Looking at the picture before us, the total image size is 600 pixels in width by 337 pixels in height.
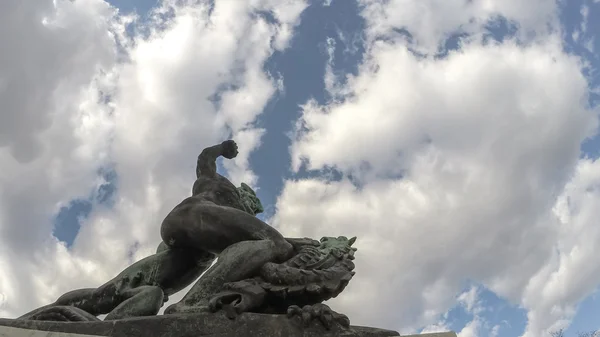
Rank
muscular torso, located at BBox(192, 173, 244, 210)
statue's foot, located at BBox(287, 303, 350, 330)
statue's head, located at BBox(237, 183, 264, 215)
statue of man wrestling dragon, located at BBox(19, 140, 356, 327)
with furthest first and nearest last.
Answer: statue's head, located at BBox(237, 183, 264, 215), muscular torso, located at BBox(192, 173, 244, 210), statue of man wrestling dragon, located at BBox(19, 140, 356, 327), statue's foot, located at BBox(287, 303, 350, 330)

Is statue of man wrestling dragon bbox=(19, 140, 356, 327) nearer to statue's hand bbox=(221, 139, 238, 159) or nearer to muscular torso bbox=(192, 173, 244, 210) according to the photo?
muscular torso bbox=(192, 173, 244, 210)

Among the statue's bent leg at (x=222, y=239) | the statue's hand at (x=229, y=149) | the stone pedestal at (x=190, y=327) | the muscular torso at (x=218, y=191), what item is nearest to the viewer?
the stone pedestal at (x=190, y=327)

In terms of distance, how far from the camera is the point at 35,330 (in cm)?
471

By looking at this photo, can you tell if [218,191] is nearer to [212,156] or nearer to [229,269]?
[212,156]

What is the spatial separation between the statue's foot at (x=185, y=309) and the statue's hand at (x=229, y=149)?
287cm

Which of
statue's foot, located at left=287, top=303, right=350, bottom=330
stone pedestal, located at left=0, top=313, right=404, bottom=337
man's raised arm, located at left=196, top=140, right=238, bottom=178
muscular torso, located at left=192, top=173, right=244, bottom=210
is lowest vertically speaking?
stone pedestal, located at left=0, top=313, right=404, bottom=337

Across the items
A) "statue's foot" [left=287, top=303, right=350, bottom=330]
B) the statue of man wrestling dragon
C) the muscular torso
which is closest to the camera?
"statue's foot" [left=287, top=303, right=350, bottom=330]

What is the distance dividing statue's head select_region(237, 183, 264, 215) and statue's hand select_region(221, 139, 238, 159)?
0.45m

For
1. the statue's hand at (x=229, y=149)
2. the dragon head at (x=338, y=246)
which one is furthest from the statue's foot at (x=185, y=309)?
the statue's hand at (x=229, y=149)

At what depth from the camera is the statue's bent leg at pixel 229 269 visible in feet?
18.4

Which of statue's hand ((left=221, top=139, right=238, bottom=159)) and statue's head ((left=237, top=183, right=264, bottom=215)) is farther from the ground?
statue's hand ((left=221, top=139, right=238, bottom=159))

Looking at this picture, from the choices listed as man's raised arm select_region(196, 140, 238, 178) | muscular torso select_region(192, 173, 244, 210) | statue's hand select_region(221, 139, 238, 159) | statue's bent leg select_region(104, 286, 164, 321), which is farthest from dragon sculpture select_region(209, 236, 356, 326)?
statue's hand select_region(221, 139, 238, 159)

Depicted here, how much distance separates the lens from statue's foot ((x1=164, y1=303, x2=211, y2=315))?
5.44 m

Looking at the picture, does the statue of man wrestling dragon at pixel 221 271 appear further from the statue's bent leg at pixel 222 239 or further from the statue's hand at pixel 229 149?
the statue's hand at pixel 229 149
